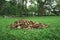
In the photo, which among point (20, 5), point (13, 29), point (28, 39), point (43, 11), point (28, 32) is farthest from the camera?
point (43, 11)

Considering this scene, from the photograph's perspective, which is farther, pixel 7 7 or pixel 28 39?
pixel 7 7

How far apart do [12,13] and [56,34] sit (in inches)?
344

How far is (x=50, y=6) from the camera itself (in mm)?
18812

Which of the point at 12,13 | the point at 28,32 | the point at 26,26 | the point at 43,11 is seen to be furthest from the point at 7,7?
the point at 28,32

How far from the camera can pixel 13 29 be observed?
9.58m

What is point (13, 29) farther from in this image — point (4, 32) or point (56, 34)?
point (56, 34)

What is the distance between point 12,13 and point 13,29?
7521 mm

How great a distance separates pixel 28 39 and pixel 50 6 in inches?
431

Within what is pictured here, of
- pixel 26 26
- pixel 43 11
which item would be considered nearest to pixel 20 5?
pixel 43 11

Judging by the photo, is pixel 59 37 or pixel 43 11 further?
pixel 43 11

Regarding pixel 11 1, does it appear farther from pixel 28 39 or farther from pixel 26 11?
pixel 28 39

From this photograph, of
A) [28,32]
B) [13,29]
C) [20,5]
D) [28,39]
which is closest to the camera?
[28,39]

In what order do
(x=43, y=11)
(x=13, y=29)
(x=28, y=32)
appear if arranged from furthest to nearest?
(x=43, y=11)
(x=13, y=29)
(x=28, y=32)

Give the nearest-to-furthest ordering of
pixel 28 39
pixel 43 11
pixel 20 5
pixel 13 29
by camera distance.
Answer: pixel 28 39 → pixel 13 29 → pixel 20 5 → pixel 43 11
